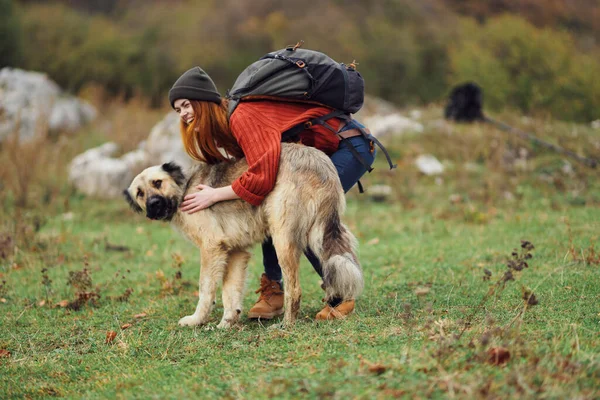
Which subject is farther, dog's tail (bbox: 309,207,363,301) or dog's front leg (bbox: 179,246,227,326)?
dog's front leg (bbox: 179,246,227,326)

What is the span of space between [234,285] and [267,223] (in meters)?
0.69

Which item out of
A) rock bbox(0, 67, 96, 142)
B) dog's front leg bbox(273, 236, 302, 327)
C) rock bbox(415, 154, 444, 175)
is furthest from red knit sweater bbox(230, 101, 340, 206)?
rock bbox(0, 67, 96, 142)

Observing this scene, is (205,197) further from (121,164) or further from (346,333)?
(121,164)

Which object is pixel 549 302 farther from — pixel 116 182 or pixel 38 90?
pixel 38 90

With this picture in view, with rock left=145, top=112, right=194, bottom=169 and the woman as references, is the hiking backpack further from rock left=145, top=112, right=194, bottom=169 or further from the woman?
rock left=145, top=112, right=194, bottom=169

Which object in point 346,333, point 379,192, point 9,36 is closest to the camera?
point 346,333

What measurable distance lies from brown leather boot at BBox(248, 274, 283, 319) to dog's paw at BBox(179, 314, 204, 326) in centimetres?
42

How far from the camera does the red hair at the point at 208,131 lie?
16.2ft

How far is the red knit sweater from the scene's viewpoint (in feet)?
15.2

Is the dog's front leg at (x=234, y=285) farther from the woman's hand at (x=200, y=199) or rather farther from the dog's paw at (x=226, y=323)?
the woman's hand at (x=200, y=199)

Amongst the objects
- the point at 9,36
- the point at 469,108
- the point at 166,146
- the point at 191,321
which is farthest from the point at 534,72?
the point at 9,36

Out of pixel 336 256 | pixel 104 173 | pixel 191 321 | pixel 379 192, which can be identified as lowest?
pixel 379 192

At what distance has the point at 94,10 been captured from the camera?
42.4 m

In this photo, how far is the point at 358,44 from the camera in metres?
27.7
